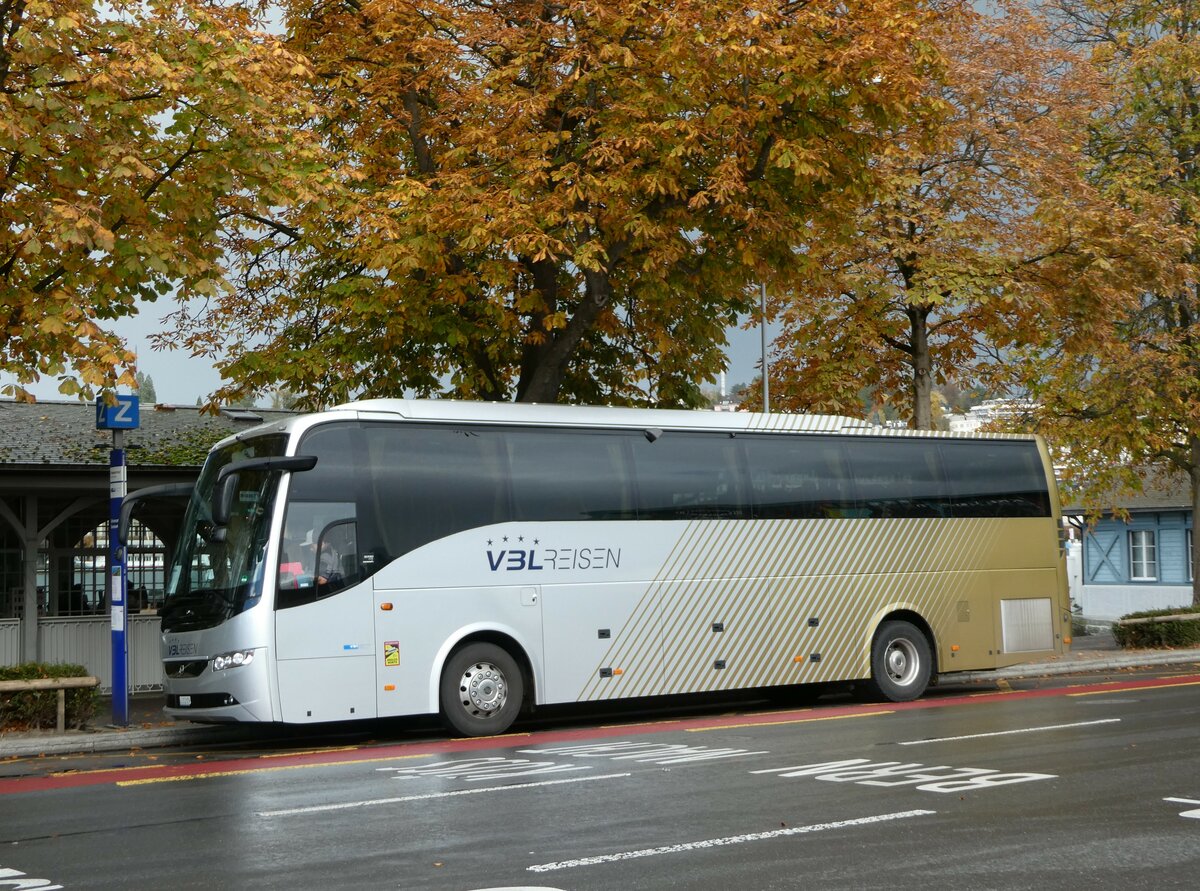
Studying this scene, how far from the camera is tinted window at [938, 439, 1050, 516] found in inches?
832

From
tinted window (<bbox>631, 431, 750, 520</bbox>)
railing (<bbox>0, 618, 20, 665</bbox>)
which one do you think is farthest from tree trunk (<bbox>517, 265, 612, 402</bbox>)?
railing (<bbox>0, 618, 20, 665</bbox>)

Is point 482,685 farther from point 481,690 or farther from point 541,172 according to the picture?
point 541,172

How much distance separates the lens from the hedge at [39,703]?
16.4m

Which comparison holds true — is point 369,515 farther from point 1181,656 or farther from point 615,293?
point 1181,656

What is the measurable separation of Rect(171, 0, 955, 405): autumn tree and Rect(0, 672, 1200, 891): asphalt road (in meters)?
6.80

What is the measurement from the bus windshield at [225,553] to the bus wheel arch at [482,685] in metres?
2.45

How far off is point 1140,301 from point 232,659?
23.7 meters

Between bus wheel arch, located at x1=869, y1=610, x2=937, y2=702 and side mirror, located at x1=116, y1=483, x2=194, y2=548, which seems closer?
side mirror, located at x1=116, y1=483, x2=194, y2=548

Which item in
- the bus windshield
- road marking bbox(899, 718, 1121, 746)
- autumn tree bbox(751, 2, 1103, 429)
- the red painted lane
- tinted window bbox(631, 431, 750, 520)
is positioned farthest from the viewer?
autumn tree bbox(751, 2, 1103, 429)

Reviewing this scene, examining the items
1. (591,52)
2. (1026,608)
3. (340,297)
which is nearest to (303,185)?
(340,297)

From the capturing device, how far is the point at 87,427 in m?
23.3

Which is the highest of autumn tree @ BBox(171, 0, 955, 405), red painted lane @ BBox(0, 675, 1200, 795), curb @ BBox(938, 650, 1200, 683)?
autumn tree @ BBox(171, 0, 955, 405)

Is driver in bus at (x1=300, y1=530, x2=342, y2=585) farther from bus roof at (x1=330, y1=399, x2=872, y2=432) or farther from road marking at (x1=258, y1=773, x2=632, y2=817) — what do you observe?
road marking at (x1=258, y1=773, x2=632, y2=817)

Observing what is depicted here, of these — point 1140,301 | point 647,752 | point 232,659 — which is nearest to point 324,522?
point 232,659
